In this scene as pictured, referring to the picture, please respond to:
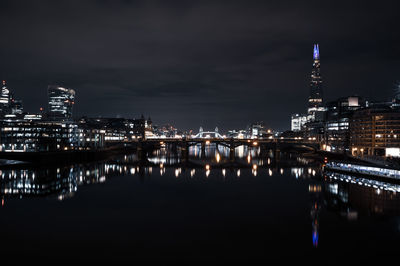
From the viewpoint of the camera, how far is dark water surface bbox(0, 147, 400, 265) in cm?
2416

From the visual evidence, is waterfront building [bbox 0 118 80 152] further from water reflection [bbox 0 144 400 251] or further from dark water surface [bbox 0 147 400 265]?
dark water surface [bbox 0 147 400 265]

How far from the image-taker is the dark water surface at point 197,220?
79.3ft

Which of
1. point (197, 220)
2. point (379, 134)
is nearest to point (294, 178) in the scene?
point (197, 220)

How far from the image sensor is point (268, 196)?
152 ft

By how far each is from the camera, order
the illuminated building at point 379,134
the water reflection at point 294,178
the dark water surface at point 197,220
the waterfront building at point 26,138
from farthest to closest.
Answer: the waterfront building at point 26,138, the illuminated building at point 379,134, the water reflection at point 294,178, the dark water surface at point 197,220

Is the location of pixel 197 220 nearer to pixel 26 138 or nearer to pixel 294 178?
pixel 294 178

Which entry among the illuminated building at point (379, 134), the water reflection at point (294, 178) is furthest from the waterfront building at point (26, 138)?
the illuminated building at point (379, 134)

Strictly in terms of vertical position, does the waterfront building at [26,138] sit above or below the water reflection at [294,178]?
above

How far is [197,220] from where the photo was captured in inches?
1319

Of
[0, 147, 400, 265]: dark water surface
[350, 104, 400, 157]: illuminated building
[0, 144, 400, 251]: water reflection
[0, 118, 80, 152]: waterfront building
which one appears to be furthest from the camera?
[0, 118, 80, 152]: waterfront building

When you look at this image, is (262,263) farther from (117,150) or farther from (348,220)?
(117,150)

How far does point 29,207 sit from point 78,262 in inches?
783

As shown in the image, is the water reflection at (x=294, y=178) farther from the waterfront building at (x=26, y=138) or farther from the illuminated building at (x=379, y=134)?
the waterfront building at (x=26, y=138)

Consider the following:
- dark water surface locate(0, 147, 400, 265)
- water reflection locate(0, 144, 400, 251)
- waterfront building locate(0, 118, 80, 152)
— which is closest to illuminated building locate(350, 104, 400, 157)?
water reflection locate(0, 144, 400, 251)
